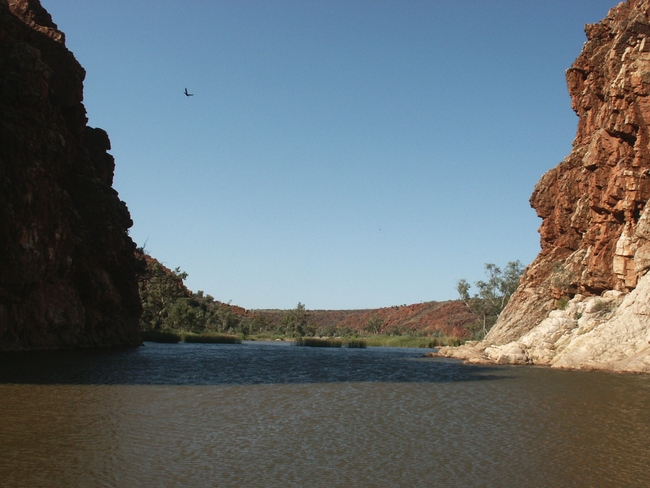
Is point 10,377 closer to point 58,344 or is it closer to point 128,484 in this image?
point 128,484

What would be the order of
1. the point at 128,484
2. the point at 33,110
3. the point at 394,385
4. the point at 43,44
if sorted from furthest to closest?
the point at 43,44, the point at 33,110, the point at 394,385, the point at 128,484

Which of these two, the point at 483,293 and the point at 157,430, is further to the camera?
the point at 483,293

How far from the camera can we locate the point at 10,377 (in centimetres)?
2744

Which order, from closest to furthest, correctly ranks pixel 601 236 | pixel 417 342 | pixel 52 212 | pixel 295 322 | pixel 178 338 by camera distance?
pixel 601 236 < pixel 52 212 < pixel 178 338 < pixel 417 342 < pixel 295 322

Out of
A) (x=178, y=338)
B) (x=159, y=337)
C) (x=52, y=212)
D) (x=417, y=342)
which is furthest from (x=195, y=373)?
(x=417, y=342)

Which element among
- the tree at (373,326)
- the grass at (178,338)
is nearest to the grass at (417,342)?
the grass at (178,338)

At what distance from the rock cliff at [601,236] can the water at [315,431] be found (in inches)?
300

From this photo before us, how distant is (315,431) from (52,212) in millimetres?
41042

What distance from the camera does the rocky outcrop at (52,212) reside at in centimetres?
4409

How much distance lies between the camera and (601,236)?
48.8m

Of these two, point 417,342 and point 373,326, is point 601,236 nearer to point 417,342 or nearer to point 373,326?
point 417,342

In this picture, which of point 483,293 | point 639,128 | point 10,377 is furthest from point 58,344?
point 483,293

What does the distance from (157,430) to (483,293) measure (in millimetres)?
91357

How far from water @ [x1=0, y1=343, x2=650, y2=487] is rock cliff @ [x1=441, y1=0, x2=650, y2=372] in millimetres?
7617
